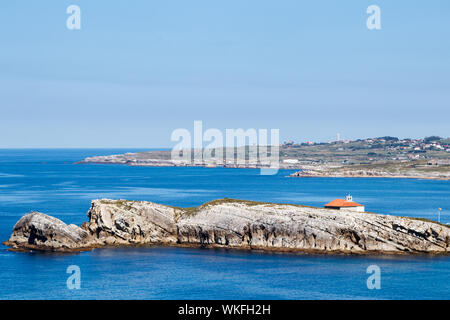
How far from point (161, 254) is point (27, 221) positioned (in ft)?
48.1

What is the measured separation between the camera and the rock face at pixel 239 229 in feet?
206

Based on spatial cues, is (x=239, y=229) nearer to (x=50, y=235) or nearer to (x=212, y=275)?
(x=212, y=275)

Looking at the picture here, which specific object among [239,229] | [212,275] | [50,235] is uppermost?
[239,229]

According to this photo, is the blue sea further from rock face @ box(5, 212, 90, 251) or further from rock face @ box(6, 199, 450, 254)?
rock face @ box(6, 199, 450, 254)

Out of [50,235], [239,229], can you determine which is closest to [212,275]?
[239,229]

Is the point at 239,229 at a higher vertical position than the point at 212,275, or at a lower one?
higher

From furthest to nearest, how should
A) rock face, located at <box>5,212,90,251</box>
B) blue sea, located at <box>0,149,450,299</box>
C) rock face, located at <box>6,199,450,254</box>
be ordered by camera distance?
rock face, located at <box>5,212,90,251</box> < rock face, located at <box>6,199,450,254</box> < blue sea, located at <box>0,149,450,299</box>

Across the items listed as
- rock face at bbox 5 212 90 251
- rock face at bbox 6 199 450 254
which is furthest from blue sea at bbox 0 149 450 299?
rock face at bbox 6 199 450 254

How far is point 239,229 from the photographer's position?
218 feet

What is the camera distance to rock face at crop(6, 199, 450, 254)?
62.7 meters

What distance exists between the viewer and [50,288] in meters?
49.6
